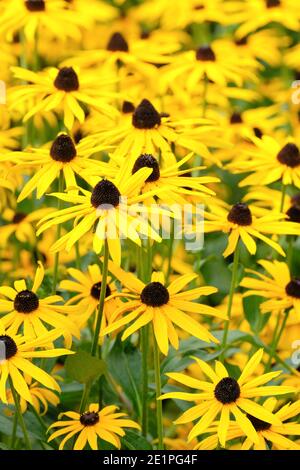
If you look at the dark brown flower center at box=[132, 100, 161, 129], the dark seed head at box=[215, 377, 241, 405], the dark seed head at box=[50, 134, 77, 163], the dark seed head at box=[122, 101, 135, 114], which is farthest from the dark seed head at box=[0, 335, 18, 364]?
the dark seed head at box=[122, 101, 135, 114]

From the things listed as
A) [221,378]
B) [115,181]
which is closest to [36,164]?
[115,181]

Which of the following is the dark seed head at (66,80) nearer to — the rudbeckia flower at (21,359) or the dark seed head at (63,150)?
the dark seed head at (63,150)

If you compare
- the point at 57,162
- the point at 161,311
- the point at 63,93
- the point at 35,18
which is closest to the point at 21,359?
the point at 161,311

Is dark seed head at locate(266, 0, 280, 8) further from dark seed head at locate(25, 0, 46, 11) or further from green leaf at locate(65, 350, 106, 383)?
green leaf at locate(65, 350, 106, 383)

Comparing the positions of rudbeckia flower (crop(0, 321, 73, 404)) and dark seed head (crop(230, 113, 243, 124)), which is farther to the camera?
dark seed head (crop(230, 113, 243, 124))

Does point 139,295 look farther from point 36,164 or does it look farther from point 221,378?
point 36,164

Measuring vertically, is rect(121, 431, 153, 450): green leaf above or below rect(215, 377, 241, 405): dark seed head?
above

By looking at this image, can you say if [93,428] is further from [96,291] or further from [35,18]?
[35,18]

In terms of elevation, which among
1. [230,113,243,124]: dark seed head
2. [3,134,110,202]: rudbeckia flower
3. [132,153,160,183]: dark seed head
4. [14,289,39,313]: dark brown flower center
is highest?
[230,113,243,124]: dark seed head

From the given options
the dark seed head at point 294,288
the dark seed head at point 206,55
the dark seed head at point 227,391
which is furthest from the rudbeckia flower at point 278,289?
the dark seed head at point 206,55
